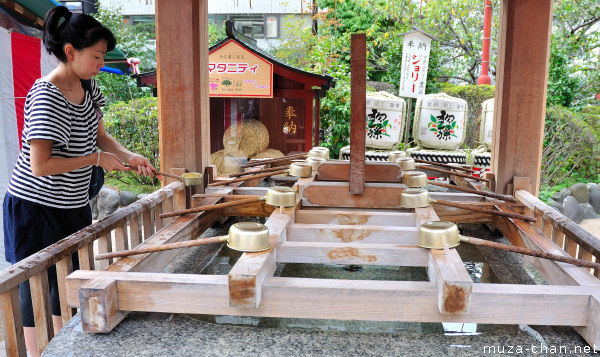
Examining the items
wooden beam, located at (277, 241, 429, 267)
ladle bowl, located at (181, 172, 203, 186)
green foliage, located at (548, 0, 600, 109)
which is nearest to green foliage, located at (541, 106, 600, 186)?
green foliage, located at (548, 0, 600, 109)

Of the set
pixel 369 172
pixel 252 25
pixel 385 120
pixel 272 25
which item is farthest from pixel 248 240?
pixel 252 25

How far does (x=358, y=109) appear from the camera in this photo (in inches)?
87.4

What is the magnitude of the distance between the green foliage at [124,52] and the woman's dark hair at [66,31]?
1178cm

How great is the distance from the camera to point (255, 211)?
2820mm

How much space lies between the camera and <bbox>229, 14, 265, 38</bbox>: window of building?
770 inches

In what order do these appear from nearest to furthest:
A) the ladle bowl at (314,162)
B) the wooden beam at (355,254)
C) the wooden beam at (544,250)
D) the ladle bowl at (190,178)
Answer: the wooden beam at (544,250) → the wooden beam at (355,254) → the ladle bowl at (190,178) → the ladle bowl at (314,162)

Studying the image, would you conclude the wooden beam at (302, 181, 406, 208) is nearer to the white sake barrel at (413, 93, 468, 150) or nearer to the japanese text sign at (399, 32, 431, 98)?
the white sake barrel at (413, 93, 468, 150)

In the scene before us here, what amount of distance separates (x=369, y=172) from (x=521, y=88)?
1.14m

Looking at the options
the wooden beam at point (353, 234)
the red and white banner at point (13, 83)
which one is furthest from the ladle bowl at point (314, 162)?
the red and white banner at point (13, 83)

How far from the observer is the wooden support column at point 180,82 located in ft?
9.66

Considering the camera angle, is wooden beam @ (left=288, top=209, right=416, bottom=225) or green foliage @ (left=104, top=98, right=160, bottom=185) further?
green foliage @ (left=104, top=98, right=160, bottom=185)

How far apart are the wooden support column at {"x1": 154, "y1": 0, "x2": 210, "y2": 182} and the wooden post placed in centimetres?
122

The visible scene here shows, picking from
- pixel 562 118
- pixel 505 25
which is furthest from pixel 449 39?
pixel 505 25

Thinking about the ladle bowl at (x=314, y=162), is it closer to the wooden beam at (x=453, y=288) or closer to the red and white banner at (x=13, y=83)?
the wooden beam at (x=453, y=288)
